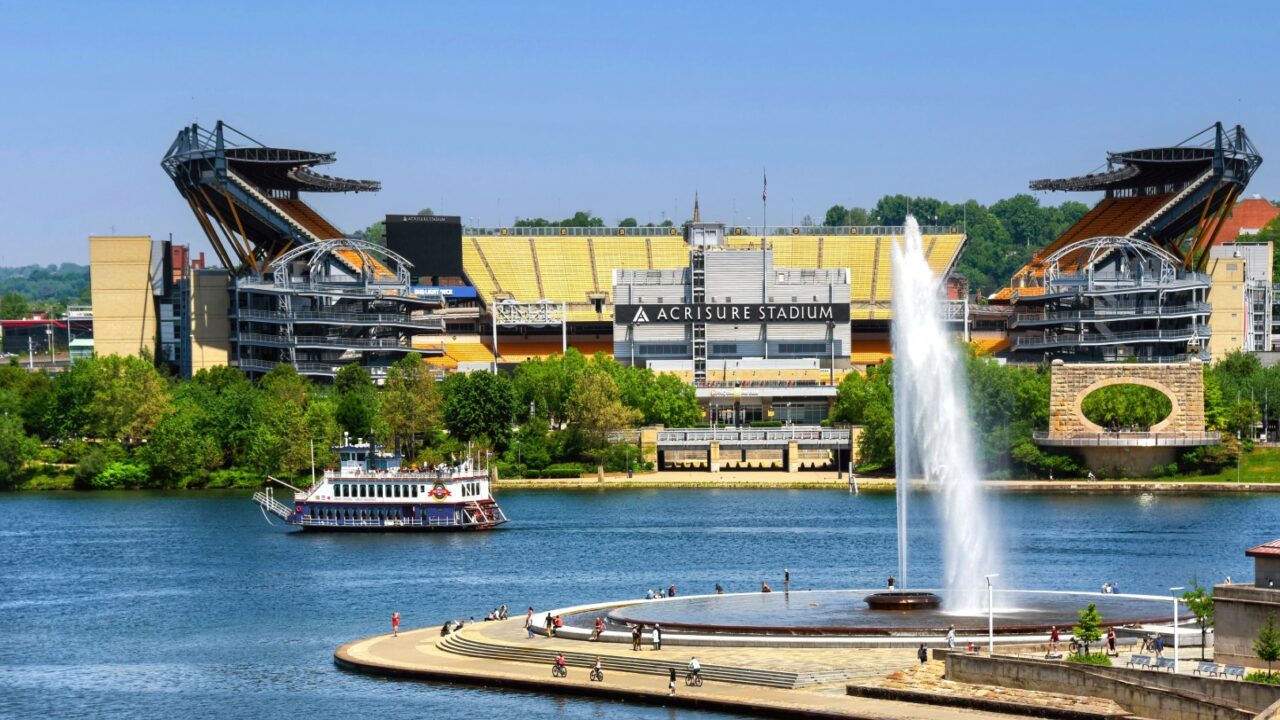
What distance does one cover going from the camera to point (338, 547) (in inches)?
4737

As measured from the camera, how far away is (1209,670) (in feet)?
193

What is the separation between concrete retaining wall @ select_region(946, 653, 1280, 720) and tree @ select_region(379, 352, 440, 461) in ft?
323

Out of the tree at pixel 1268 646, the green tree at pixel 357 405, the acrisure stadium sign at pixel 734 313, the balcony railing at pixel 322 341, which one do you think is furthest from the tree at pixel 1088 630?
the balcony railing at pixel 322 341

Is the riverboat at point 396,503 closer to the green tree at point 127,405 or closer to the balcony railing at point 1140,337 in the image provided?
the green tree at point 127,405

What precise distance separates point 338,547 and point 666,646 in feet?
166

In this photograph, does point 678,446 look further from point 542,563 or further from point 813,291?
point 542,563

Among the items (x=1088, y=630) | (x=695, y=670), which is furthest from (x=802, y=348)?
(x=1088, y=630)

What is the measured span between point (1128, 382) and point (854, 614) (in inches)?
3134

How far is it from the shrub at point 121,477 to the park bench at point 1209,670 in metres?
117

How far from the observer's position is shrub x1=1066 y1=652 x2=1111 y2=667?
62625mm

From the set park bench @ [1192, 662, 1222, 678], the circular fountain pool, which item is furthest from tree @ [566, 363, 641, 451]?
park bench @ [1192, 662, 1222, 678]

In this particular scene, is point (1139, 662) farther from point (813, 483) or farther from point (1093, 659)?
point (813, 483)

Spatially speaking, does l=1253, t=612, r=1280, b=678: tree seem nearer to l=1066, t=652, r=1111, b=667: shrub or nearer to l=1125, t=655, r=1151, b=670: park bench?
l=1125, t=655, r=1151, b=670: park bench

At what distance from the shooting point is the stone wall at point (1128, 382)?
15075cm
